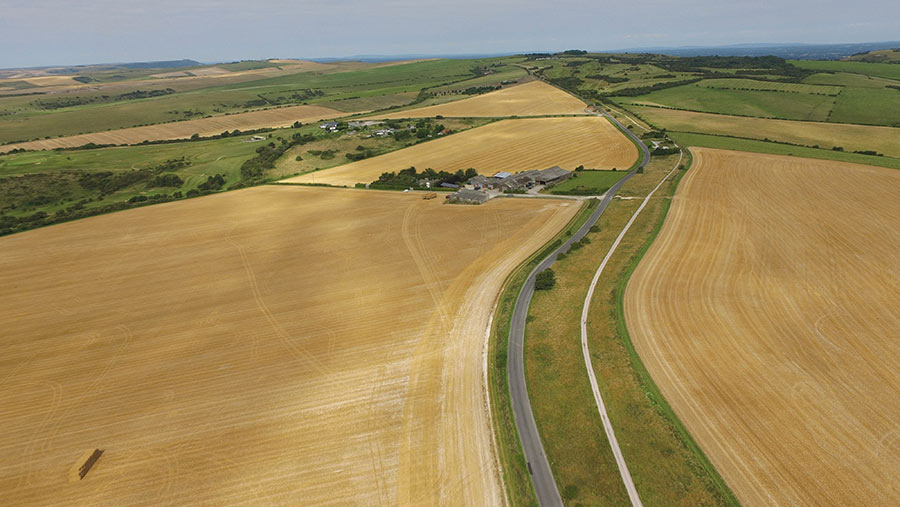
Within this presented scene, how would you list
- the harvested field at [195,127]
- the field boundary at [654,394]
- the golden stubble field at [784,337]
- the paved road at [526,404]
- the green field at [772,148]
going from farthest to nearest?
the harvested field at [195,127]
the green field at [772,148]
the paved road at [526,404]
the golden stubble field at [784,337]
the field boundary at [654,394]

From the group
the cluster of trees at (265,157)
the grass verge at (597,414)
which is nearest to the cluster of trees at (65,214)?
the cluster of trees at (265,157)

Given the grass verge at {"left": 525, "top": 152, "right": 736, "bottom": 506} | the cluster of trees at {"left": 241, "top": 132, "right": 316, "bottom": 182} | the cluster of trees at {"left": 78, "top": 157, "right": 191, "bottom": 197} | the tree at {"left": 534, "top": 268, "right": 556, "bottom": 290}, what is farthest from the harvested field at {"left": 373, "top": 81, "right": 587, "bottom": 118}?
the grass verge at {"left": 525, "top": 152, "right": 736, "bottom": 506}

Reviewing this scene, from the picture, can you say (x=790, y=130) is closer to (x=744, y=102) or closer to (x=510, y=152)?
(x=744, y=102)

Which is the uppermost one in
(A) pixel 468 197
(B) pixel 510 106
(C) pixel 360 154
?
(B) pixel 510 106

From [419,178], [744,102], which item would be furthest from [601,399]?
[744,102]

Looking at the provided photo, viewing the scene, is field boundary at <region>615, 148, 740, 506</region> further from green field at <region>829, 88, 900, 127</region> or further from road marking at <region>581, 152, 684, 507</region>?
green field at <region>829, 88, 900, 127</region>

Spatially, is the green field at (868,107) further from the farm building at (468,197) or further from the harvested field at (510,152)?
the farm building at (468,197)
